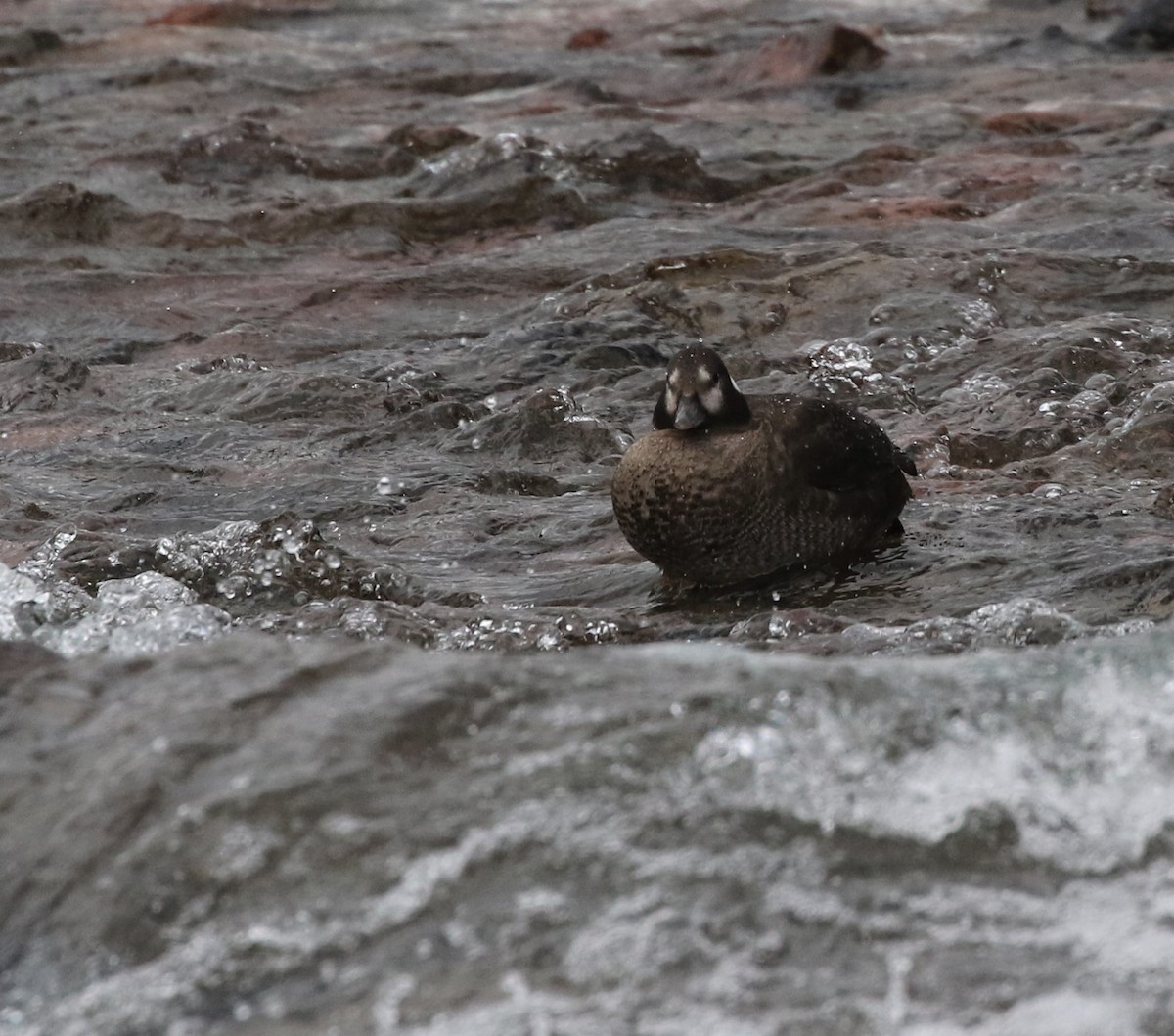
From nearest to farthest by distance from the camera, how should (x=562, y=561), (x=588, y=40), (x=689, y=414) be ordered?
(x=689, y=414) < (x=562, y=561) < (x=588, y=40)

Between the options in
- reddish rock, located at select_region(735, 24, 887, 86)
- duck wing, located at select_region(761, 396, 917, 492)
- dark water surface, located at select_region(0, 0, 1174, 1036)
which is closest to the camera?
dark water surface, located at select_region(0, 0, 1174, 1036)

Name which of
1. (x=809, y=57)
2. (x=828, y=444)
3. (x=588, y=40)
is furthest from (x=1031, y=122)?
(x=828, y=444)

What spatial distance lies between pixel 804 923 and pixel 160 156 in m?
9.03

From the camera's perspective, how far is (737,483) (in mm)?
5656

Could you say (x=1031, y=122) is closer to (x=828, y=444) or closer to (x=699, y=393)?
(x=828, y=444)

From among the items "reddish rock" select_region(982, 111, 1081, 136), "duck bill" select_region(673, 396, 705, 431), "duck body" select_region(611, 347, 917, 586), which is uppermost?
"reddish rock" select_region(982, 111, 1081, 136)

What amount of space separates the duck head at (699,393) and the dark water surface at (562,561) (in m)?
0.51

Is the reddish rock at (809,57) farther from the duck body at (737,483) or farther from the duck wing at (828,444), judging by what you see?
the duck body at (737,483)

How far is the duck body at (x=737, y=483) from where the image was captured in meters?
5.62

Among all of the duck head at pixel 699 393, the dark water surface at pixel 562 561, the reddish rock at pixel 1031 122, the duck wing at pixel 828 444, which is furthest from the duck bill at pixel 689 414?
the reddish rock at pixel 1031 122

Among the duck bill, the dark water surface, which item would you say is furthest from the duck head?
the dark water surface

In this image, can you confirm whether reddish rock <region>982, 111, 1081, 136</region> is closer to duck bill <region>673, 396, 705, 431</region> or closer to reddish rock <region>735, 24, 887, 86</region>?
reddish rock <region>735, 24, 887, 86</region>

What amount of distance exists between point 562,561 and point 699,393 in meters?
0.75

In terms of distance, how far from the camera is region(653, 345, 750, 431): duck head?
5.64 meters
